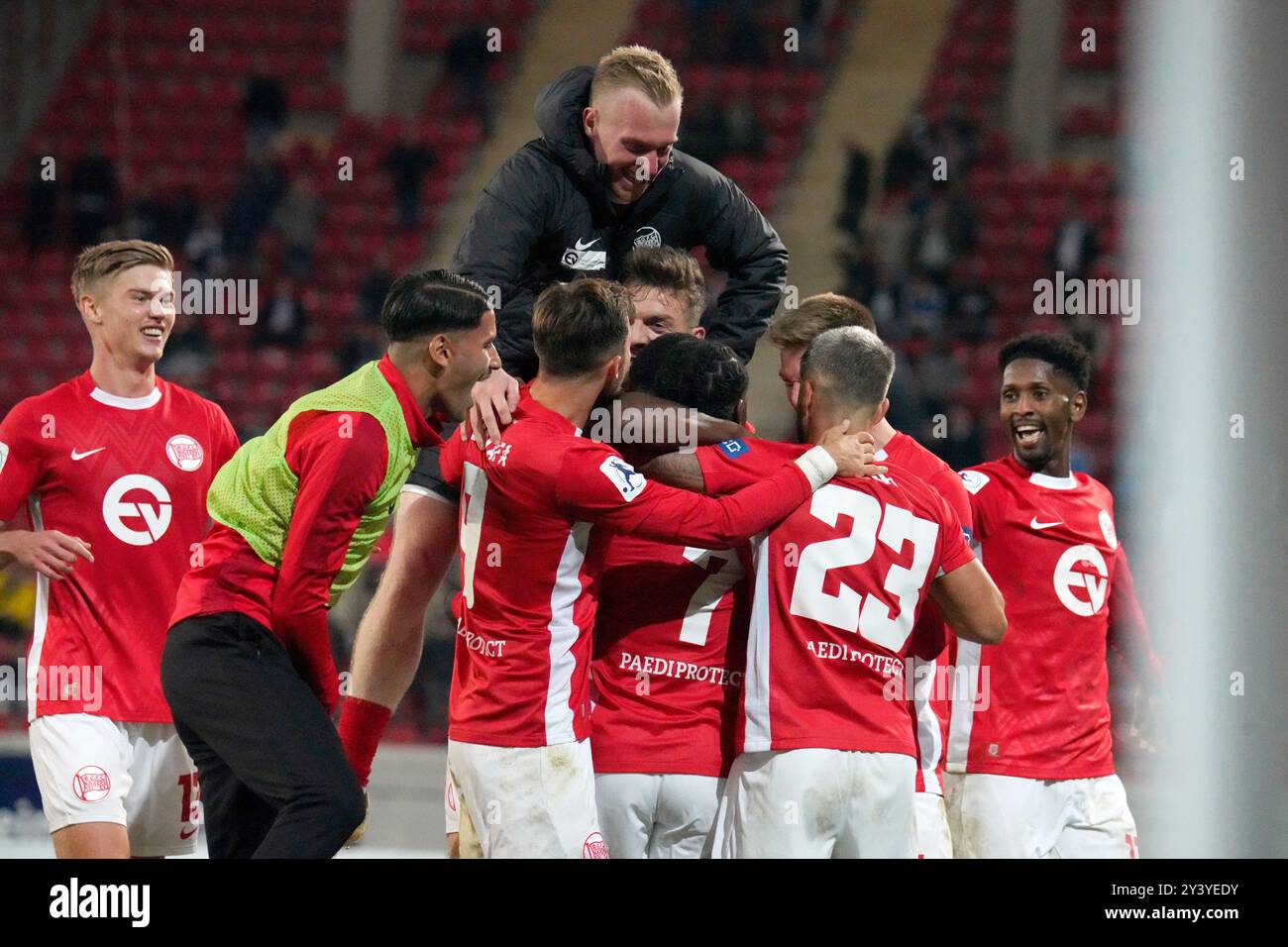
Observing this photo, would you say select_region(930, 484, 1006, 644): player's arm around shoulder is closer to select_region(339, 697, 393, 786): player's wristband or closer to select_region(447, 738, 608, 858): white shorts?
select_region(447, 738, 608, 858): white shorts

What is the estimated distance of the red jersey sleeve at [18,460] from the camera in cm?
445

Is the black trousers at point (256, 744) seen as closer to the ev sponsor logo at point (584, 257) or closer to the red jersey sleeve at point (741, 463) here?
the red jersey sleeve at point (741, 463)

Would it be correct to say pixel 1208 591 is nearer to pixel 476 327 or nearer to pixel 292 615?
pixel 476 327

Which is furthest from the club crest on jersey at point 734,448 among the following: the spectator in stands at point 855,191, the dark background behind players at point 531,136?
Answer: the spectator in stands at point 855,191

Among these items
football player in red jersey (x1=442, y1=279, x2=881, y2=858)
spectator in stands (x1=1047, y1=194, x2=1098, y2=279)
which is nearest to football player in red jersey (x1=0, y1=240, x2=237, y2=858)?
football player in red jersey (x1=442, y1=279, x2=881, y2=858)

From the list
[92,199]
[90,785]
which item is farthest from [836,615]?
[92,199]

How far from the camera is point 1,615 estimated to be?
9.30 metres

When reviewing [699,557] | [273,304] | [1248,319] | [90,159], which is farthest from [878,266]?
[699,557]

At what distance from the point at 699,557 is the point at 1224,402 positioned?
68.4 inches

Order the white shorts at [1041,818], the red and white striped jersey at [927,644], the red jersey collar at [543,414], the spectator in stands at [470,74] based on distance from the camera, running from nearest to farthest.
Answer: the red jersey collar at [543,414] < the red and white striped jersey at [927,644] < the white shorts at [1041,818] < the spectator in stands at [470,74]

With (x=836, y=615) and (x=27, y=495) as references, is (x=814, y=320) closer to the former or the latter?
(x=836, y=615)
